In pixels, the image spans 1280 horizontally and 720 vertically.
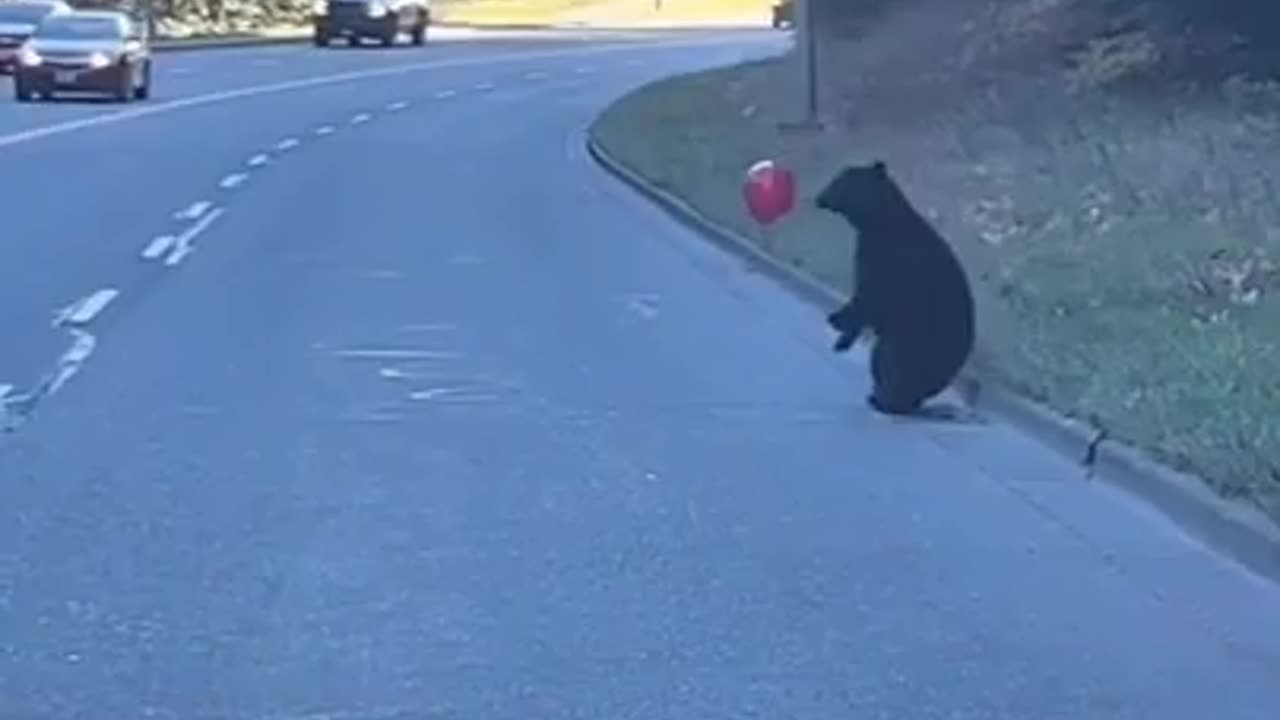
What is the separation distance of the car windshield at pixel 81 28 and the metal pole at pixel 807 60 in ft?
46.7

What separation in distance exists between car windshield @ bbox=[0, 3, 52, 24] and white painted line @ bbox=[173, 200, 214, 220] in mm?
29803

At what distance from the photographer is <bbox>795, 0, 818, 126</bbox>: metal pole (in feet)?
114

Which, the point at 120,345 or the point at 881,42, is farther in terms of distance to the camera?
the point at 881,42

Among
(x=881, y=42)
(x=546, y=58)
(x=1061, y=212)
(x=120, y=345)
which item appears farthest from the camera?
(x=546, y=58)

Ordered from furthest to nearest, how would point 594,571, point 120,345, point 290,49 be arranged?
point 290,49, point 120,345, point 594,571

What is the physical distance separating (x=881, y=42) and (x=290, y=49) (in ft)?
96.9

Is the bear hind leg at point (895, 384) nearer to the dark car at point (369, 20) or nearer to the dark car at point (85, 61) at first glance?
the dark car at point (85, 61)

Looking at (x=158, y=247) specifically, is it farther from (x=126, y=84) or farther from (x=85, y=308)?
(x=126, y=84)

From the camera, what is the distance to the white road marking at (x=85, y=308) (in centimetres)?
1912

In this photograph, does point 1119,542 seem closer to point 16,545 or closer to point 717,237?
point 16,545

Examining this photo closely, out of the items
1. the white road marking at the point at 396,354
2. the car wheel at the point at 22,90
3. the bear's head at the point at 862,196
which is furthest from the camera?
the car wheel at the point at 22,90

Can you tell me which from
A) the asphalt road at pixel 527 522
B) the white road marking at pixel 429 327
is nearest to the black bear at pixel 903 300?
the asphalt road at pixel 527 522

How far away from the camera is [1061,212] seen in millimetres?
24844

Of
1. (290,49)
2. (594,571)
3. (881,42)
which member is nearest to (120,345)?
(594,571)
